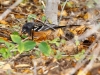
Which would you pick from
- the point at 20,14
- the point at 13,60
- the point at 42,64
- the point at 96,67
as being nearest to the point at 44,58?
the point at 42,64

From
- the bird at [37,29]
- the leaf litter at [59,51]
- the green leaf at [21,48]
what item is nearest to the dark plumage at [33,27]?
the bird at [37,29]

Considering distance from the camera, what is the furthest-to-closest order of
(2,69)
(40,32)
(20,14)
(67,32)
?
(20,14) < (67,32) < (40,32) < (2,69)

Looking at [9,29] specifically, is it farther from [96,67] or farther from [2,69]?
[96,67]

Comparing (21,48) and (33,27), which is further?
(33,27)

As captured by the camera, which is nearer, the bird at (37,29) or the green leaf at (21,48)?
the green leaf at (21,48)

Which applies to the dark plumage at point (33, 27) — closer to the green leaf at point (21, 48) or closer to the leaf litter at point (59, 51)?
the leaf litter at point (59, 51)

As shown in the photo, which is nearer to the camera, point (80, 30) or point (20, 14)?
point (80, 30)

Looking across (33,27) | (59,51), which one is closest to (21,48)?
(33,27)

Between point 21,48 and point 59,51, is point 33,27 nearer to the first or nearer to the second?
point 59,51

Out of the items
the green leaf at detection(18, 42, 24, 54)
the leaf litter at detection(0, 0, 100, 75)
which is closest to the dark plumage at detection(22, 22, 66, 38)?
the leaf litter at detection(0, 0, 100, 75)
